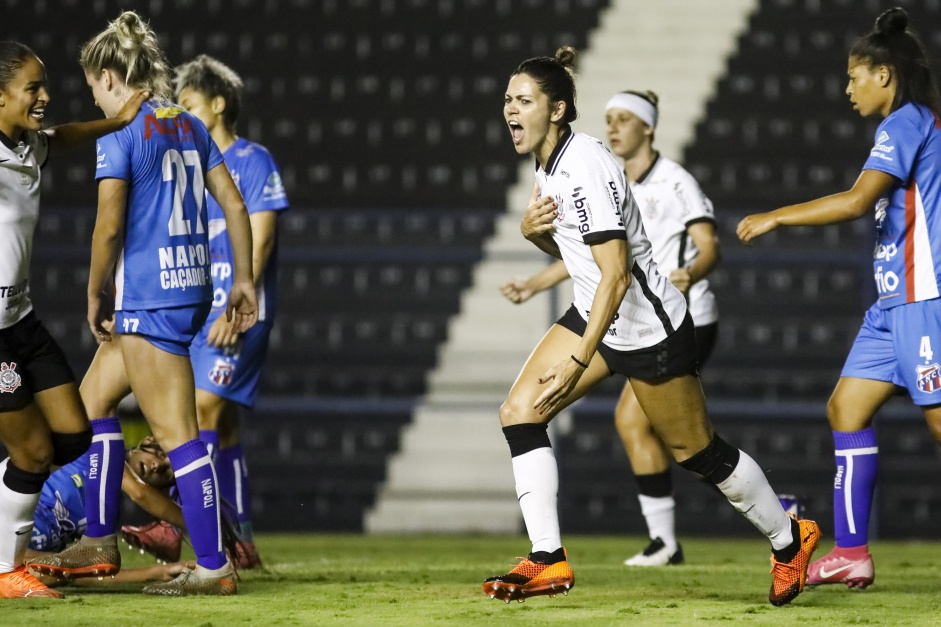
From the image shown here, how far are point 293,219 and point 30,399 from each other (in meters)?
5.99

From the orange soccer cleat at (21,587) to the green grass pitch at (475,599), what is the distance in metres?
0.08

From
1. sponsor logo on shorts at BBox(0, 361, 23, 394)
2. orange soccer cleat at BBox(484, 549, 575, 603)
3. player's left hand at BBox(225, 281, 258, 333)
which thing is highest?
player's left hand at BBox(225, 281, 258, 333)

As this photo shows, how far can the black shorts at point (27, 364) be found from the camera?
373 centimetres

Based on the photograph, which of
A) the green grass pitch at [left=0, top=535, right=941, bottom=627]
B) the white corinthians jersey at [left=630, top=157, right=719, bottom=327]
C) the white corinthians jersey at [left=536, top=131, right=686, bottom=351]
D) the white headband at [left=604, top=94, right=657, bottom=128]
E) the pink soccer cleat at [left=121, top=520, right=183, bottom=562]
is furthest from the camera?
the white headband at [left=604, top=94, right=657, bottom=128]

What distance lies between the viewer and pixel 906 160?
4070 millimetres

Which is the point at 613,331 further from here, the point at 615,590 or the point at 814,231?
the point at 814,231

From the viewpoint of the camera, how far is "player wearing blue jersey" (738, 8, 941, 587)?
4078 millimetres

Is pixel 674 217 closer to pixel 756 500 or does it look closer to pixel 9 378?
pixel 756 500

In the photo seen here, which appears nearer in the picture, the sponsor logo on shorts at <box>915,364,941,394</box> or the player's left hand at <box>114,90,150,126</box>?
the player's left hand at <box>114,90,150,126</box>

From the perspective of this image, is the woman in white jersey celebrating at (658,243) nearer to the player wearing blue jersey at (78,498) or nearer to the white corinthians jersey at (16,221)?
Result: the player wearing blue jersey at (78,498)

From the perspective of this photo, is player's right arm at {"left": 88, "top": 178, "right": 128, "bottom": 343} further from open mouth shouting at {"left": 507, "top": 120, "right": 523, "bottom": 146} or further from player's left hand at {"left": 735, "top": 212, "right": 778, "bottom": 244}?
player's left hand at {"left": 735, "top": 212, "right": 778, "bottom": 244}

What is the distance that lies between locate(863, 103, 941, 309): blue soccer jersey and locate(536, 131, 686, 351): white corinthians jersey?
830mm

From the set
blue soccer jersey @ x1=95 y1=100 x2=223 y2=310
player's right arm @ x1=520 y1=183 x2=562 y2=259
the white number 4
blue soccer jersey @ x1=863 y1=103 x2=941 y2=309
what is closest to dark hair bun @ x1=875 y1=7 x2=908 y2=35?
blue soccer jersey @ x1=863 y1=103 x2=941 y2=309

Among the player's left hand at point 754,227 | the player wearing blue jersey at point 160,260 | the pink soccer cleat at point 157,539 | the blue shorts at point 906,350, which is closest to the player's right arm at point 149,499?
the pink soccer cleat at point 157,539
